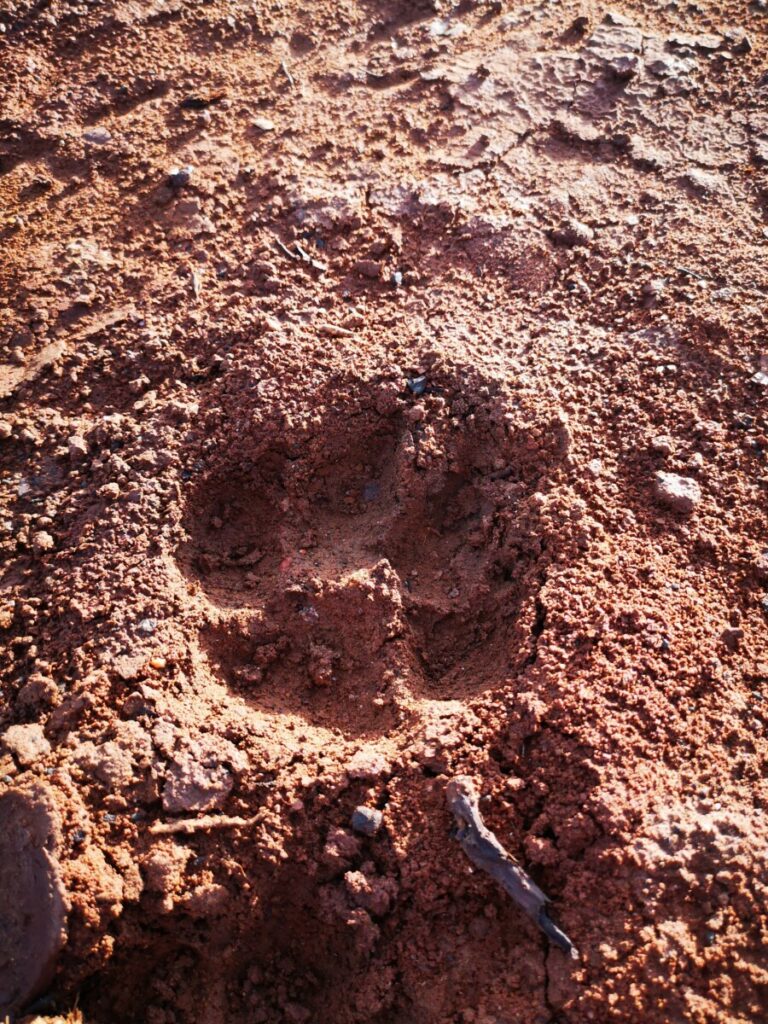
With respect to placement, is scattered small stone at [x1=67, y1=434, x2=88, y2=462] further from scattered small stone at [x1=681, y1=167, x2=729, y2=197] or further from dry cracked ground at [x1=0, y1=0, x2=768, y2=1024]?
scattered small stone at [x1=681, y1=167, x2=729, y2=197]

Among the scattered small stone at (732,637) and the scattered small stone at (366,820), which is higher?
the scattered small stone at (732,637)

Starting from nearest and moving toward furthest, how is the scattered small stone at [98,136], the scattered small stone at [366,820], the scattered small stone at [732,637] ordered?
the scattered small stone at [366,820], the scattered small stone at [732,637], the scattered small stone at [98,136]

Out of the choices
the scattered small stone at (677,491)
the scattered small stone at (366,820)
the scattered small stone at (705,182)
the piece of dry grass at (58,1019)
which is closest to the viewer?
the piece of dry grass at (58,1019)

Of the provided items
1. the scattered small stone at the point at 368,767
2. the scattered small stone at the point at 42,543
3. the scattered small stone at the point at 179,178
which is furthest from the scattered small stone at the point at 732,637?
the scattered small stone at the point at 179,178

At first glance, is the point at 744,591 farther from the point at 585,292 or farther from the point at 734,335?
the point at 585,292

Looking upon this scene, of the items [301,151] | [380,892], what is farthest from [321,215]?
[380,892]

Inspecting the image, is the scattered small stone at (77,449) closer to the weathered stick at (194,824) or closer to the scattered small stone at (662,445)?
the weathered stick at (194,824)
